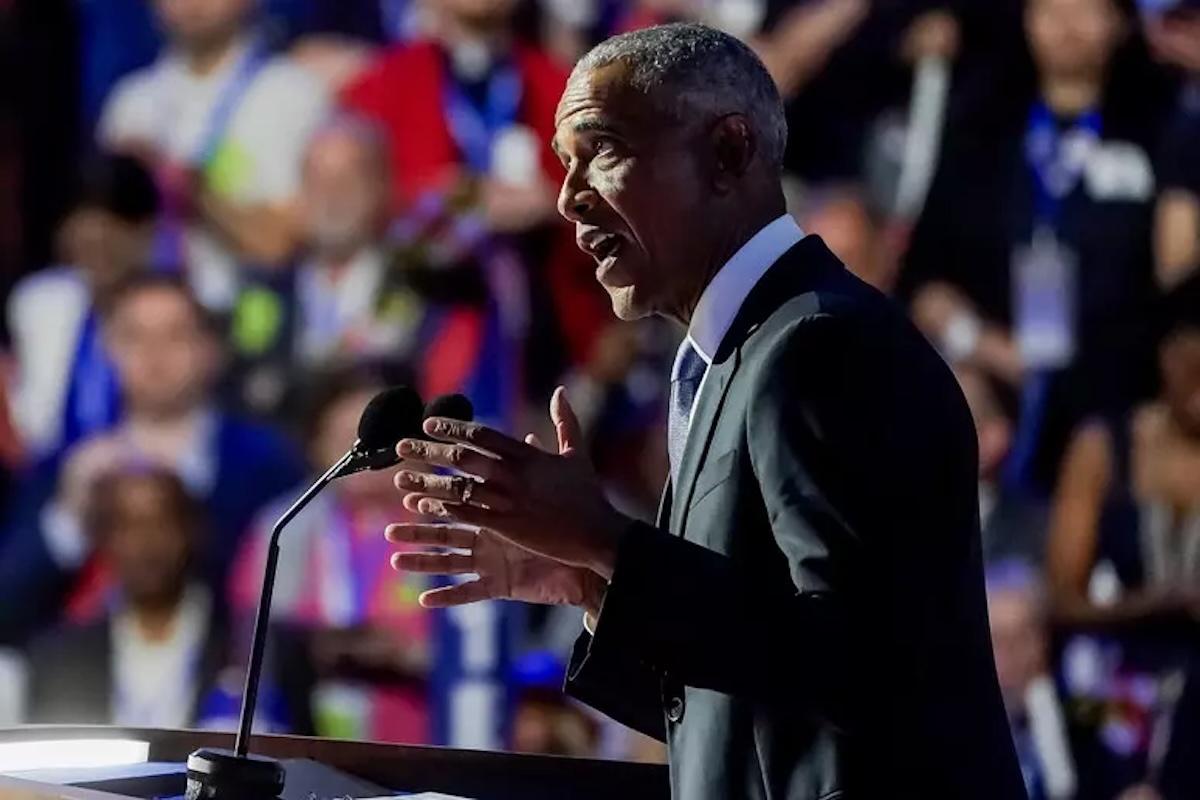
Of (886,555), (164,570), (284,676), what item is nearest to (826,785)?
(886,555)

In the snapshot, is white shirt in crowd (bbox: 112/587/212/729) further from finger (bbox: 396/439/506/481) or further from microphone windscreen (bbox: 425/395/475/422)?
finger (bbox: 396/439/506/481)

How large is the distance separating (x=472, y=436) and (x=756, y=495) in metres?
0.23

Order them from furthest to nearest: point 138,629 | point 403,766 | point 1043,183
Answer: point 138,629 < point 1043,183 < point 403,766

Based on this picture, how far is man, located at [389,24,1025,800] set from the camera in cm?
122

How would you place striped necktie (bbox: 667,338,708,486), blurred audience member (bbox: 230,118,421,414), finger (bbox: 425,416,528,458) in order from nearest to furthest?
finger (bbox: 425,416,528,458) → striped necktie (bbox: 667,338,708,486) → blurred audience member (bbox: 230,118,421,414)

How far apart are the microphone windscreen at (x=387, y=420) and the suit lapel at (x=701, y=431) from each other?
10.0 inches

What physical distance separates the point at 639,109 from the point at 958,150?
9.83 feet

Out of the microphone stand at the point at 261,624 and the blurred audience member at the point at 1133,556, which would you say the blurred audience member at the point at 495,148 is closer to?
the blurred audience member at the point at 1133,556

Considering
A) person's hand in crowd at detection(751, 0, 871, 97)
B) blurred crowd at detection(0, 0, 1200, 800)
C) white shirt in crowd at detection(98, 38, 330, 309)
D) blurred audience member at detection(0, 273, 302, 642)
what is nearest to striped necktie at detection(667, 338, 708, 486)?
blurred crowd at detection(0, 0, 1200, 800)

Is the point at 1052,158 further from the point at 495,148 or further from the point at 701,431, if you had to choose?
the point at 701,431

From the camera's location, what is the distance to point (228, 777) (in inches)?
55.3

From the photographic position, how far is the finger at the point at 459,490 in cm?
121

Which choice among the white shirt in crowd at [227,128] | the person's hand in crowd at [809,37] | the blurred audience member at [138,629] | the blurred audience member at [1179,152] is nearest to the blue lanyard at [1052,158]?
the blurred audience member at [1179,152]

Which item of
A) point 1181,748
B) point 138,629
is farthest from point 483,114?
point 1181,748
